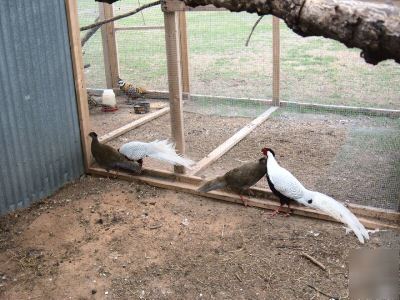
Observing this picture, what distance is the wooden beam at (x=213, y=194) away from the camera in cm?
311

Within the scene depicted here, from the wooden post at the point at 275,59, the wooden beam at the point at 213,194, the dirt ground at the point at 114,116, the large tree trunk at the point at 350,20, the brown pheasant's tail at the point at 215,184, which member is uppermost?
the large tree trunk at the point at 350,20

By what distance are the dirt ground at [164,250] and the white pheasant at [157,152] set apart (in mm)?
300

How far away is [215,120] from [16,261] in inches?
139

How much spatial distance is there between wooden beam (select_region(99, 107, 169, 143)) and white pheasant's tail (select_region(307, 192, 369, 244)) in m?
2.89

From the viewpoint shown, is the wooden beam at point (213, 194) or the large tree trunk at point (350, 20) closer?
the large tree trunk at point (350, 20)

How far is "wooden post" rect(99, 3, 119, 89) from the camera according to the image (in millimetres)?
6910

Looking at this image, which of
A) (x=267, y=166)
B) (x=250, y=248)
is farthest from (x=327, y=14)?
(x=267, y=166)

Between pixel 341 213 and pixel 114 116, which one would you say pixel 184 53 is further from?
pixel 341 213

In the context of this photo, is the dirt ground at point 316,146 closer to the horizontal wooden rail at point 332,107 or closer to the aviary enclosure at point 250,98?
the aviary enclosure at point 250,98

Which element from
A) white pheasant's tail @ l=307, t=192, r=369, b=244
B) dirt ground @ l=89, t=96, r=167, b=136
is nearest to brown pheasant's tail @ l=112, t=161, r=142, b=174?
dirt ground @ l=89, t=96, r=167, b=136

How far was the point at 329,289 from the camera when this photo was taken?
2.51m

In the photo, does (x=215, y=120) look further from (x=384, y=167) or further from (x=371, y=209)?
(x=371, y=209)

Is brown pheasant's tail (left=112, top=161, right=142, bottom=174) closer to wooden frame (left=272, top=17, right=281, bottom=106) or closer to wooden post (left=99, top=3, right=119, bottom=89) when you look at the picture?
wooden frame (left=272, top=17, right=281, bottom=106)

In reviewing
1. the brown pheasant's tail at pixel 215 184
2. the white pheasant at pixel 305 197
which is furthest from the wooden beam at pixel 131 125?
the white pheasant at pixel 305 197
